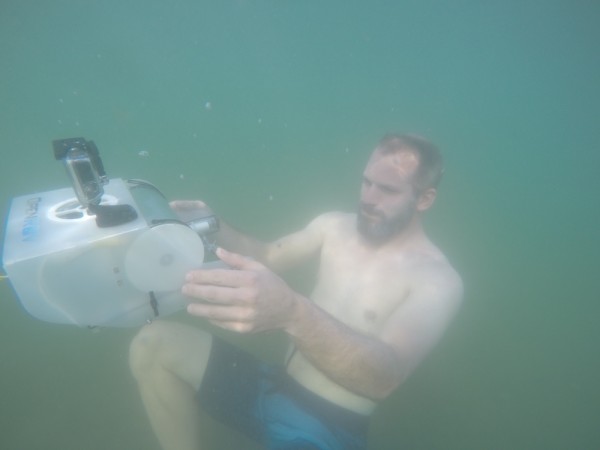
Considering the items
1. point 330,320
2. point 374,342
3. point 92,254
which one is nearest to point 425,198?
point 374,342

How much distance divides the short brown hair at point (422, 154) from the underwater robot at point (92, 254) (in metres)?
1.68

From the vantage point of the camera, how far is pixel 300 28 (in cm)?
1516

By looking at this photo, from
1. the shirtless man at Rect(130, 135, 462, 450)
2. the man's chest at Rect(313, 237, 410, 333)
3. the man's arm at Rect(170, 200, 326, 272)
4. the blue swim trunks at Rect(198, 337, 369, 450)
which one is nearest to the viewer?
the shirtless man at Rect(130, 135, 462, 450)

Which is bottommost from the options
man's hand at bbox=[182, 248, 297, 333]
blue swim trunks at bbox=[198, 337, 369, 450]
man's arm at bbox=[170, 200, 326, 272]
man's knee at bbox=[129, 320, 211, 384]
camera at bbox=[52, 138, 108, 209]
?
blue swim trunks at bbox=[198, 337, 369, 450]

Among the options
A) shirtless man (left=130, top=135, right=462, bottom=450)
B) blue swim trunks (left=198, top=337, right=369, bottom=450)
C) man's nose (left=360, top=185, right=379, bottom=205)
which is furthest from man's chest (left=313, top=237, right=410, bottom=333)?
blue swim trunks (left=198, top=337, right=369, bottom=450)

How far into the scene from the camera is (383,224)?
96.7 inches

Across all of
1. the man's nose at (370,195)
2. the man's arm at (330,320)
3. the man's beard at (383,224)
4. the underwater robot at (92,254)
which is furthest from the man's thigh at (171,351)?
the man's nose at (370,195)

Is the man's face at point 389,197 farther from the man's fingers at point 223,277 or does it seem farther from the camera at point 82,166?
the camera at point 82,166

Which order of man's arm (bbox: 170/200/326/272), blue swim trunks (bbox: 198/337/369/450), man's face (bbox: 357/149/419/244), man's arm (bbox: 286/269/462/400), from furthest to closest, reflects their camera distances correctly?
man's arm (bbox: 170/200/326/272) < man's face (bbox: 357/149/419/244) < blue swim trunks (bbox: 198/337/369/450) < man's arm (bbox: 286/269/462/400)

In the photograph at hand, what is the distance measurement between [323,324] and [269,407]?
42.3 inches

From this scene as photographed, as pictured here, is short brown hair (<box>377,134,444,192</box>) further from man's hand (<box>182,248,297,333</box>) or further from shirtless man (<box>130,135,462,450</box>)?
man's hand (<box>182,248,297,333</box>)

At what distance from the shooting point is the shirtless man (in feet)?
4.22

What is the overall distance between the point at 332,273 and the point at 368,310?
45cm

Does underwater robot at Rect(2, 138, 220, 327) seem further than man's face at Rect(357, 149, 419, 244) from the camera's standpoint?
Result: No
